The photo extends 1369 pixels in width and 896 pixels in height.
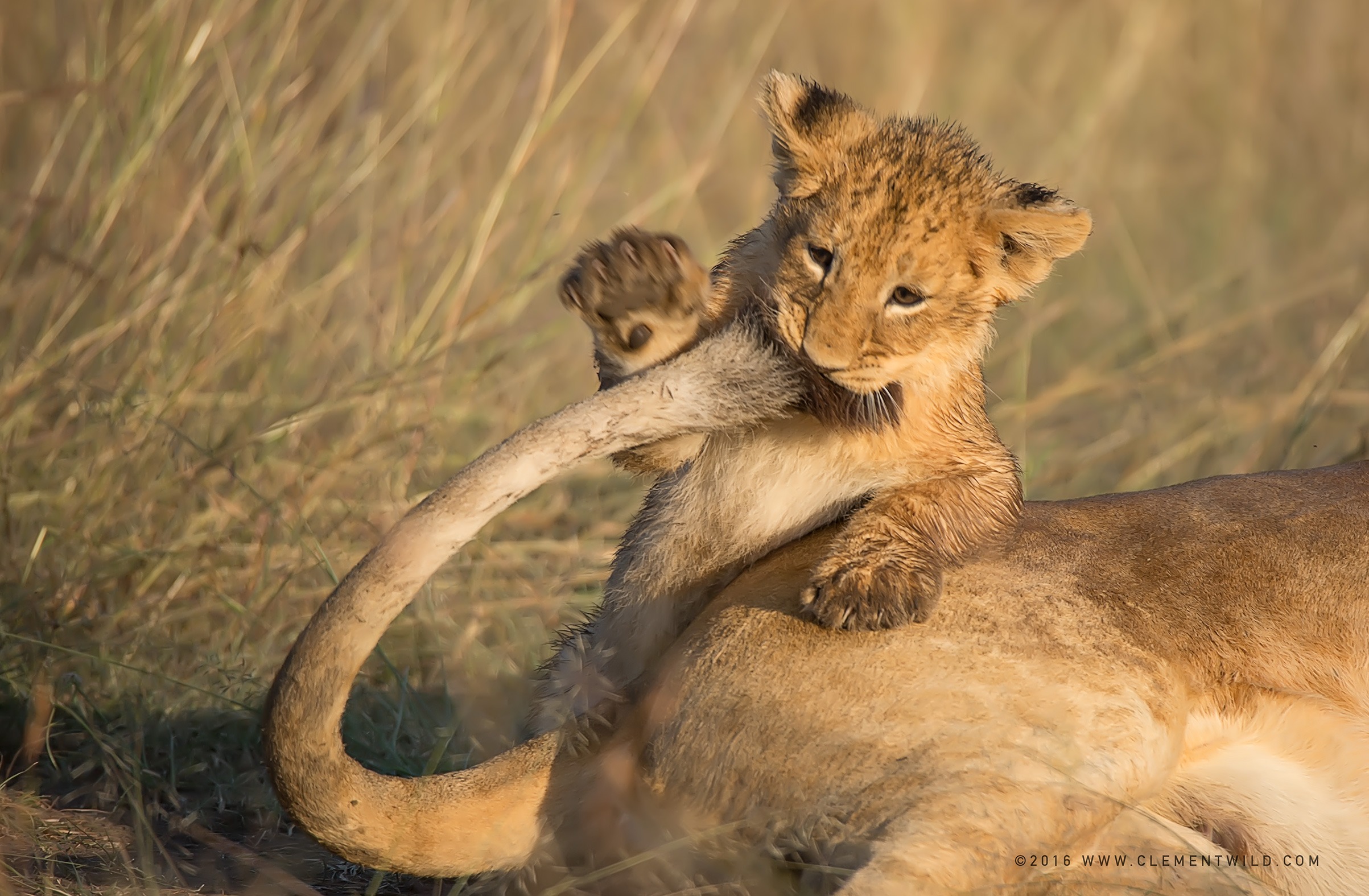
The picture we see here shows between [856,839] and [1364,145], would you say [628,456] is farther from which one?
[1364,145]

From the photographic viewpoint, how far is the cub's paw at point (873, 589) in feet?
7.89

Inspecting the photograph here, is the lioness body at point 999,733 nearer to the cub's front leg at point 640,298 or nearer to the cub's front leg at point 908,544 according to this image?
the cub's front leg at point 908,544

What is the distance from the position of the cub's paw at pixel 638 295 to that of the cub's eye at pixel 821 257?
221 millimetres

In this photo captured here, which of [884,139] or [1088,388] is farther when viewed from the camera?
[1088,388]

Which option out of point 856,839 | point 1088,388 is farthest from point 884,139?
point 1088,388

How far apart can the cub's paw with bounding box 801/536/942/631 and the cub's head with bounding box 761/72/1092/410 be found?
36 cm

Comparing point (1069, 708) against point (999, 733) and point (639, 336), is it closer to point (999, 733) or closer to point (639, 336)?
point (999, 733)

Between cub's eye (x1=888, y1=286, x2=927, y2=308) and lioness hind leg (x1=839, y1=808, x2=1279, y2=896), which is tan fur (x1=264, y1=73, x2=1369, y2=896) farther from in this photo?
cub's eye (x1=888, y1=286, x2=927, y2=308)

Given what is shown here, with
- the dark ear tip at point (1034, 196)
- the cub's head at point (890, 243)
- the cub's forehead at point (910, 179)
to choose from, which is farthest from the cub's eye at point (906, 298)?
the dark ear tip at point (1034, 196)

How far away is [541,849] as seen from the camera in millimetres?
2543

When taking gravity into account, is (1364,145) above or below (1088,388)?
above

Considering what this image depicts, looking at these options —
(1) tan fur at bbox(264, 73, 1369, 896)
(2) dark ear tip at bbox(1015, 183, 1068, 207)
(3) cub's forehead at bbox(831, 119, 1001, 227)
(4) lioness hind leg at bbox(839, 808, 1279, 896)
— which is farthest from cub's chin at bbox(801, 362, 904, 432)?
(4) lioness hind leg at bbox(839, 808, 1279, 896)

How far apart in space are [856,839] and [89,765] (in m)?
1.68

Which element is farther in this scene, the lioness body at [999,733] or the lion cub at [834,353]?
the lion cub at [834,353]
